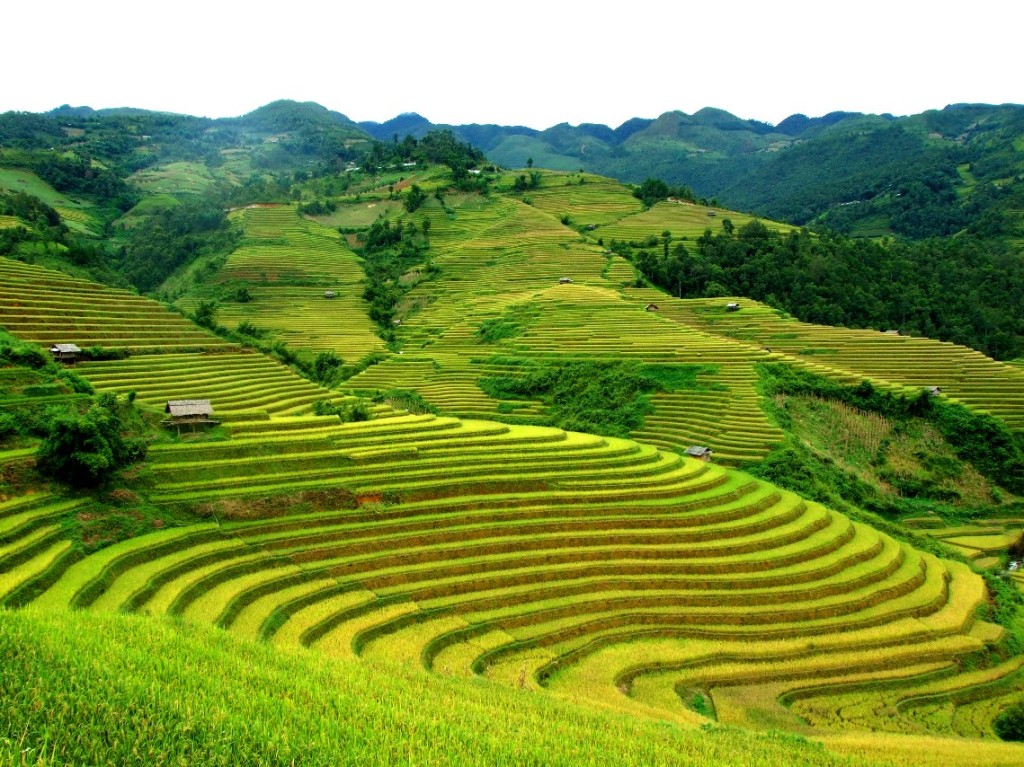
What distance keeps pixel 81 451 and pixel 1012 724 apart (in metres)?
21.9

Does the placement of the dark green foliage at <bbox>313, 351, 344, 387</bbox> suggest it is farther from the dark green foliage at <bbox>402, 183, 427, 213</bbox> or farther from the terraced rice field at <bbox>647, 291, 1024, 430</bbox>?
the dark green foliage at <bbox>402, 183, 427, 213</bbox>

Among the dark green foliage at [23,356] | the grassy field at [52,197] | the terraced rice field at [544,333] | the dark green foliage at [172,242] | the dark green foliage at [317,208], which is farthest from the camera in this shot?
the dark green foliage at [317,208]

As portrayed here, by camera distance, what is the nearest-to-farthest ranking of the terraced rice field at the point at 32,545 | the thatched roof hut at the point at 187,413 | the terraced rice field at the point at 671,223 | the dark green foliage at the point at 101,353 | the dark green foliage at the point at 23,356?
the terraced rice field at the point at 32,545, the thatched roof hut at the point at 187,413, the dark green foliage at the point at 23,356, the dark green foliage at the point at 101,353, the terraced rice field at the point at 671,223

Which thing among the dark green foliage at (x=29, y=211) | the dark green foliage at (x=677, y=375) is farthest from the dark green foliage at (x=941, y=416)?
the dark green foliage at (x=29, y=211)

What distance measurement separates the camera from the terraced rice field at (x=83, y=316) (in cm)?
2666

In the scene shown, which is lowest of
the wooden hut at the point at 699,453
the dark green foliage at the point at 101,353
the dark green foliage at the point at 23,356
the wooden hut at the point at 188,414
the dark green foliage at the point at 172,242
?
the wooden hut at the point at 699,453

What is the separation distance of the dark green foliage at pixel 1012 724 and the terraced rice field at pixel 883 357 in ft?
74.5

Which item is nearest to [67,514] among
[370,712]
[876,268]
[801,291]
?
[370,712]

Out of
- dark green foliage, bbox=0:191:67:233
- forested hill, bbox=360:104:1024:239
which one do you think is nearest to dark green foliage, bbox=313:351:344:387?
dark green foliage, bbox=0:191:67:233

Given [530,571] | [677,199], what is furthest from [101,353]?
[677,199]

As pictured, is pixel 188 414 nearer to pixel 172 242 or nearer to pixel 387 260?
pixel 387 260

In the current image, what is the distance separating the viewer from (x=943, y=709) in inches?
594

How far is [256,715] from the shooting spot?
287 inches

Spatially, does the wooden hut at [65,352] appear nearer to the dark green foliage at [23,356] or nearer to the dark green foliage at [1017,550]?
the dark green foliage at [23,356]
